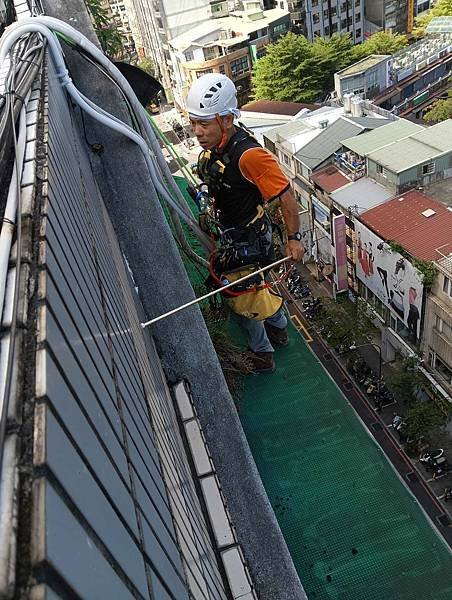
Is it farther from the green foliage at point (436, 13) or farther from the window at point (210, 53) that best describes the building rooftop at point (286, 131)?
the green foliage at point (436, 13)

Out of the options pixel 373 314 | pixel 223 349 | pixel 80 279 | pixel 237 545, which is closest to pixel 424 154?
pixel 373 314

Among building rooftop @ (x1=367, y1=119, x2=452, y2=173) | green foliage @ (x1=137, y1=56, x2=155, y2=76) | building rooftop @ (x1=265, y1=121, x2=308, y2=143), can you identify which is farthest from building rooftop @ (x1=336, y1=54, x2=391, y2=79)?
green foliage @ (x1=137, y1=56, x2=155, y2=76)

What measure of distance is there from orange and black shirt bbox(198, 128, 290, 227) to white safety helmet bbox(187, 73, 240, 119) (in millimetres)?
444

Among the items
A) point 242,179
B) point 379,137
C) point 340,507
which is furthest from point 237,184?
point 379,137

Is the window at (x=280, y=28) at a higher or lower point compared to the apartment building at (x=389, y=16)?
higher

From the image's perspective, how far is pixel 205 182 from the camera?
8.24 metres

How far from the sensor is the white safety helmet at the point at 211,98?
723cm

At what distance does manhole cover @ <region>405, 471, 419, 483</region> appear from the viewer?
61.9 feet

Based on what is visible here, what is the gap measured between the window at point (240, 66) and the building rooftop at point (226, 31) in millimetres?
1754

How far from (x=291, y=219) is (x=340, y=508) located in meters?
4.92

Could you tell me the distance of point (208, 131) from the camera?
24.6 feet

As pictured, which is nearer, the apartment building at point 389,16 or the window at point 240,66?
the window at point 240,66

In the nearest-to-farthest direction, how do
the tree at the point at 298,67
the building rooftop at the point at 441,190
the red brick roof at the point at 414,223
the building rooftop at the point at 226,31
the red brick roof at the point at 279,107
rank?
the red brick roof at the point at 414,223 → the building rooftop at the point at 441,190 → the red brick roof at the point at 279,107 → the tree at the point at 298,67 → the building rooftop at the point at 226,31

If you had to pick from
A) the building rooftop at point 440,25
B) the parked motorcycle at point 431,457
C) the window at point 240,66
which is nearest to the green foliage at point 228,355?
the parked motorcycle at point 431,457
